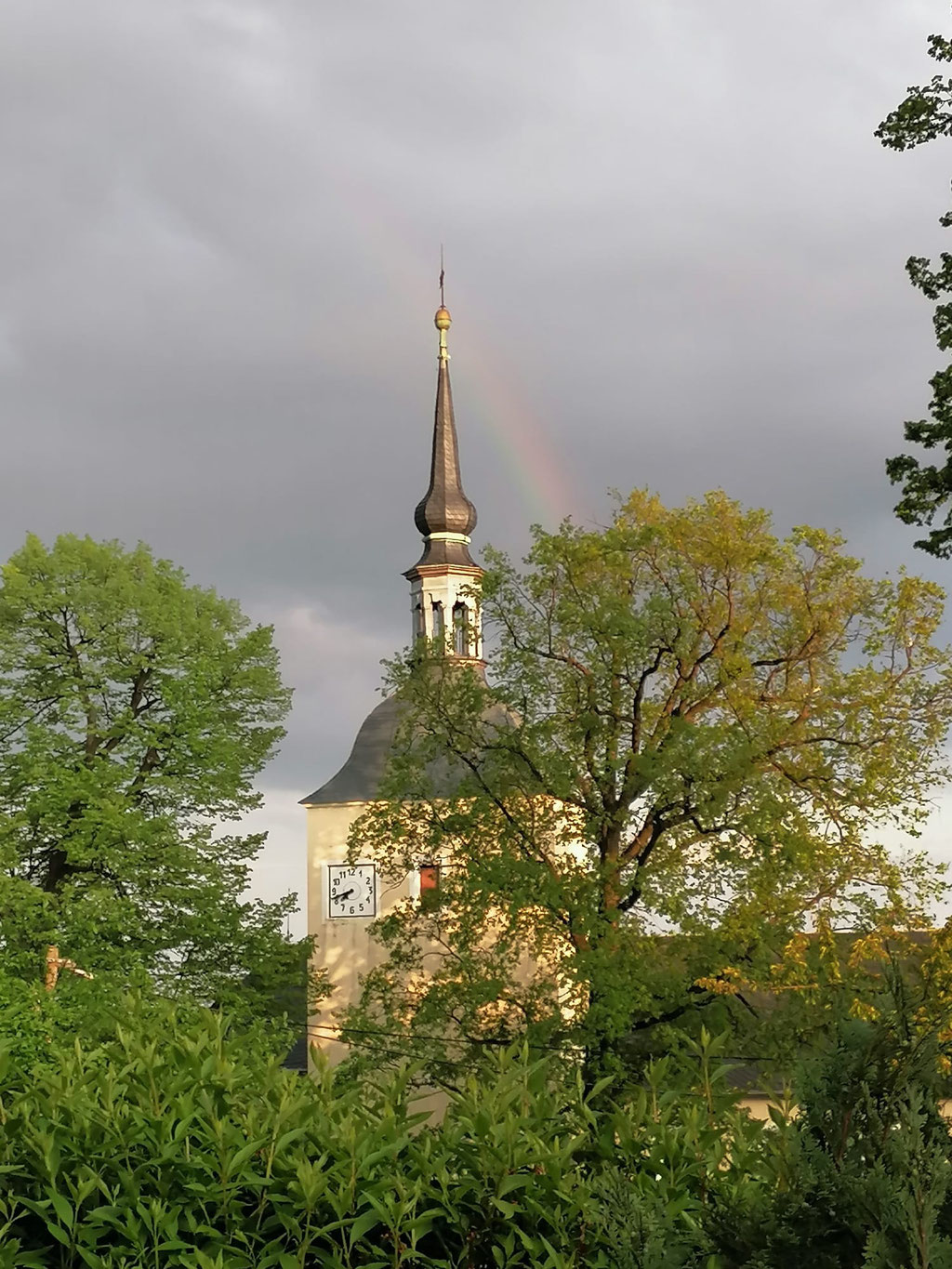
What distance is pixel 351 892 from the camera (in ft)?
179

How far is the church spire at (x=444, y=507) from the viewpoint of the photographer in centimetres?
5900

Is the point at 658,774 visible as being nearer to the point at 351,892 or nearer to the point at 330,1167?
the point at 330,1167

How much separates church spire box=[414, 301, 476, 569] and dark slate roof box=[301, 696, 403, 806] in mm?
6157

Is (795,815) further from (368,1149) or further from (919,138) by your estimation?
(368,1149)

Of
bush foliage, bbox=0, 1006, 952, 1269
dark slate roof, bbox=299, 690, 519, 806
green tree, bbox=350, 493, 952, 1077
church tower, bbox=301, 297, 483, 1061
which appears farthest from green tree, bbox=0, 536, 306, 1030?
bush foliage, bbox=0, 1006, 952, 1269

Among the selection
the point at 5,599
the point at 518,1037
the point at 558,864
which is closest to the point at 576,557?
the point at 558,864

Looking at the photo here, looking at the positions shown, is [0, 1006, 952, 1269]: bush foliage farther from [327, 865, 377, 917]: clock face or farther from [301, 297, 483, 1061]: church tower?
[327, 865, 377, 917]: clock face

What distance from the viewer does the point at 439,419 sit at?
5966cm

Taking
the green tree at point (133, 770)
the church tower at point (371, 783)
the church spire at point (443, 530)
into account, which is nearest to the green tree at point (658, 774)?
the green tree at point (133, 770)

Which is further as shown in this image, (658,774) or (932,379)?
(658,774)

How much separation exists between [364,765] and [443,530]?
9297 mm

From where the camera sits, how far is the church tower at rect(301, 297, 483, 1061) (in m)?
53.6

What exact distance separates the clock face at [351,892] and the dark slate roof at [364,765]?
239 cm

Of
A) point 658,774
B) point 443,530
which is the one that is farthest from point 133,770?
point 443,530
